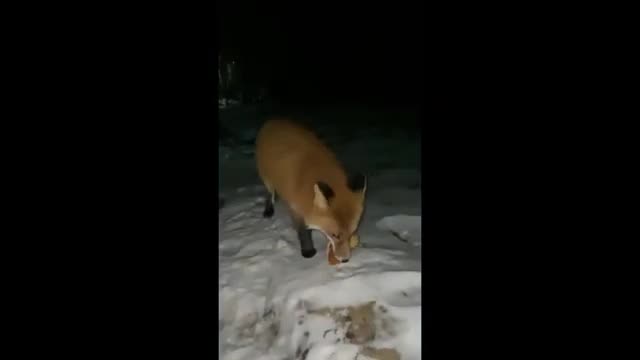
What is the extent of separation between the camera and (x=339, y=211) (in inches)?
131

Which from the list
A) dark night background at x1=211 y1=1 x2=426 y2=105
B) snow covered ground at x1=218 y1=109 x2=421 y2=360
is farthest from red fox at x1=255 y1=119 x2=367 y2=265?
dark night background at x1=211 y1=1 x2=426 y2=105

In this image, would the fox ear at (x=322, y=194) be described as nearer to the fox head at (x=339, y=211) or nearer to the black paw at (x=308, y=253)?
the fox head at (x=339, y=211)

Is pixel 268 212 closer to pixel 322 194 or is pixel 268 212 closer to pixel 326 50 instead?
pixel 322 194

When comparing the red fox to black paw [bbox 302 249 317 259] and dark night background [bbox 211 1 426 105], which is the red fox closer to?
black paw [bbox 302 249 317 259]

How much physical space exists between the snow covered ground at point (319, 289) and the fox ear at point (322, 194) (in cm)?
44

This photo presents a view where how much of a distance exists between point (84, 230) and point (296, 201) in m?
2.00

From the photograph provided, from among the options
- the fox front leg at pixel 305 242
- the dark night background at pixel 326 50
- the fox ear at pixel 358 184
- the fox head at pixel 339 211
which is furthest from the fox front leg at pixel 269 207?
the dark night background at pixel 326 50

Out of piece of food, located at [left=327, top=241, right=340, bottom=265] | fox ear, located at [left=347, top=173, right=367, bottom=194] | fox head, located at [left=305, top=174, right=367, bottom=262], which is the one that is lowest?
piece of food, located at [left=327, top=241, right=340, bottom=265]

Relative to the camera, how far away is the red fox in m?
3.36

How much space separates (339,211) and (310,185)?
12.8 inches

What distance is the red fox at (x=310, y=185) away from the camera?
336 centimetres

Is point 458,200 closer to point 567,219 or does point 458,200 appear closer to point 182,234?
point 567,219

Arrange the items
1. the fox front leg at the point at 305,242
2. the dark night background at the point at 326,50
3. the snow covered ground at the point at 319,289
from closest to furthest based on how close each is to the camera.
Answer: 1. the snow covered ground at the point at 319,289
2. the fox front leg at the point at 305,242
3. the dark night background at the point at 326,50

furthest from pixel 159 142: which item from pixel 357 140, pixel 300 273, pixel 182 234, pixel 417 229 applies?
pixel 357 140
